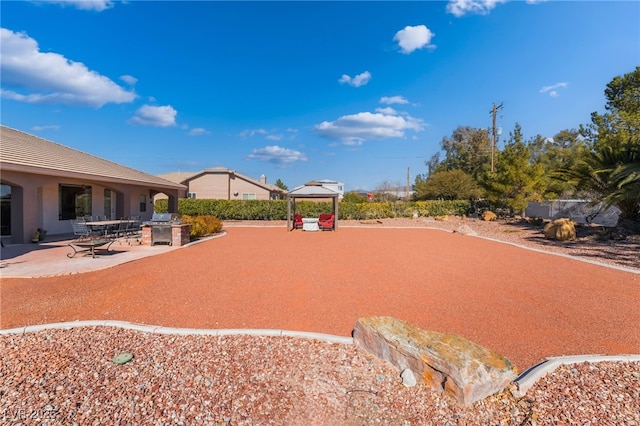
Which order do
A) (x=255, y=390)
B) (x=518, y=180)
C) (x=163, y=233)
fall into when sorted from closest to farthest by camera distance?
(x=255, y=390) < (x=163, y=233) < (x=518, y=180)

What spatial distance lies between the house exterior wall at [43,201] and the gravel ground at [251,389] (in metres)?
9.12

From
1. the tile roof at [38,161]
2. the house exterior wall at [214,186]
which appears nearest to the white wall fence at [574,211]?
the tile roof at [38,161]

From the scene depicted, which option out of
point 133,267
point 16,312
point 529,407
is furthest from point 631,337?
point 133,267

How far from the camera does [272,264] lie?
838 centimetres

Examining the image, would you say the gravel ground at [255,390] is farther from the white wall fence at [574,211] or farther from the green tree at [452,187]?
the green tree at [452,187]

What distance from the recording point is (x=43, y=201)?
1216cm

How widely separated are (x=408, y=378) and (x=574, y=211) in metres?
24.5

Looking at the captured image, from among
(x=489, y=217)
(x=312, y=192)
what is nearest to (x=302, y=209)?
(x=312, y=192)

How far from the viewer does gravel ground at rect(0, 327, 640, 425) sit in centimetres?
270

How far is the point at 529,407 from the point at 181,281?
240 inches

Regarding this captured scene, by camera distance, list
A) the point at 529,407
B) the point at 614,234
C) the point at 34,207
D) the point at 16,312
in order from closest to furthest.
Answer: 1. the point at 529,407
2. the point at 16,312
3. the point at 34,207
4. the point at 614,234

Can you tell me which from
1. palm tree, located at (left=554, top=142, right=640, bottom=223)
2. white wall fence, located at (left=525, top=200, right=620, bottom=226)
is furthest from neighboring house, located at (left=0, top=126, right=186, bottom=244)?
white wall fence, located at (left=525, top=200, right=620, bottom=226)

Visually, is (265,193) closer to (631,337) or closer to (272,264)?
(272,264)

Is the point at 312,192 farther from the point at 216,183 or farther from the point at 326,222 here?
the point at 216,183
